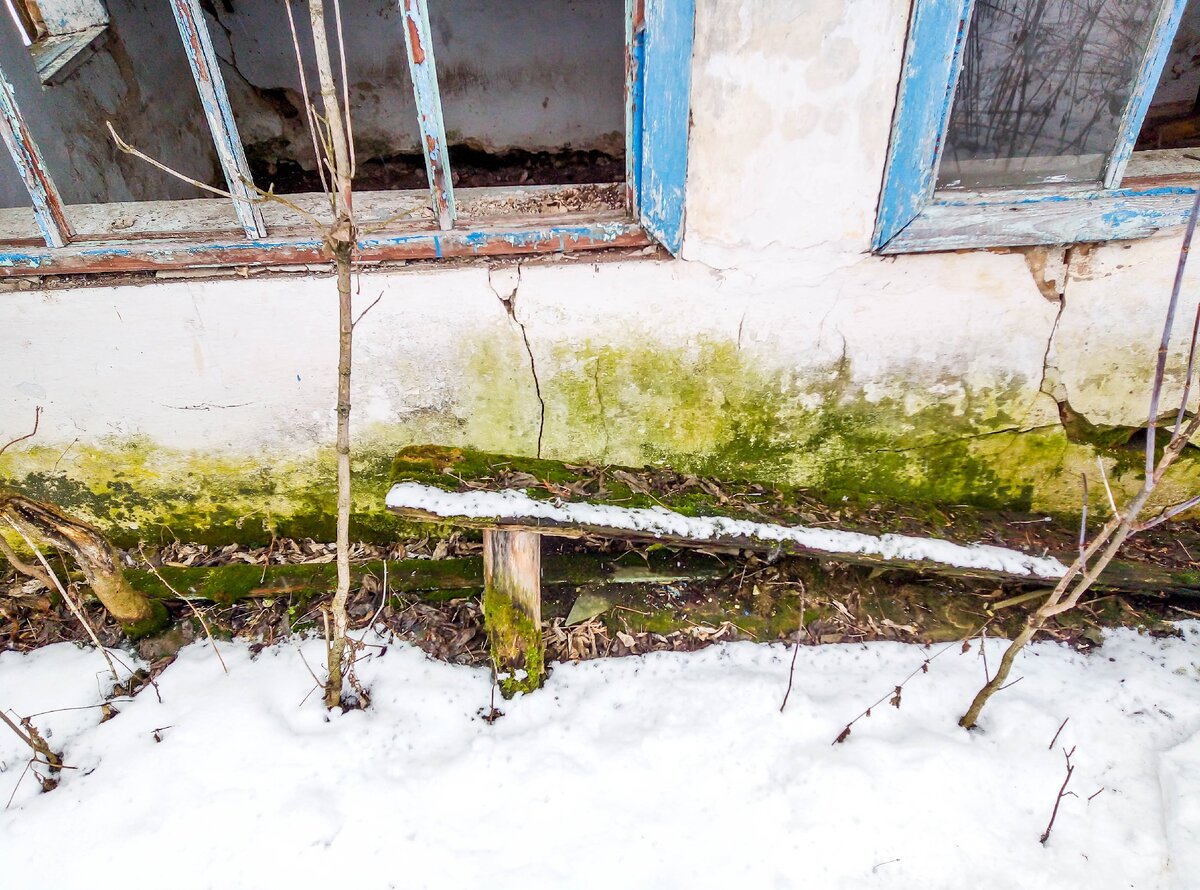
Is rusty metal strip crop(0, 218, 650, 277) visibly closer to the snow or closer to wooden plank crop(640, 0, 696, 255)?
wooden plank crop(640, 0, 696, 255)

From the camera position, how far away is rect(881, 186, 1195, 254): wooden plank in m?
2.25

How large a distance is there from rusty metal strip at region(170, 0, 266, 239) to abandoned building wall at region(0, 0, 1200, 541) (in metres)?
0.27

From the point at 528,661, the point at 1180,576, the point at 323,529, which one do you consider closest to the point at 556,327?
the point at 528,661

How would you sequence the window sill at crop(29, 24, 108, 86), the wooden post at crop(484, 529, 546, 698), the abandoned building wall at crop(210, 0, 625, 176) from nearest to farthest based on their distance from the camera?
the wooden post at crop(484, 529, 546, 698), the window sill at crop(29, 24, 108, 86), the abandoned building wall at crop(210, 0, 625, 176)

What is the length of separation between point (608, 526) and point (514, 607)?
1.49ft

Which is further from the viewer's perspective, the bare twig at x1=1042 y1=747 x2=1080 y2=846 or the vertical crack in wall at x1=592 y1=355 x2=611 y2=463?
the vertical crack in wall at x1=592 y1=355 x2=611 y2=463

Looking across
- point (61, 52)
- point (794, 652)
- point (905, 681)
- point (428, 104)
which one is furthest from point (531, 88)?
point (905, 681)

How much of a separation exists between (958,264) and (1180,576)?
5.10ft

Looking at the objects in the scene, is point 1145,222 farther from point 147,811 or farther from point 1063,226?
point 147,811

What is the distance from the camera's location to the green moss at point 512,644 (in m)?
2.39

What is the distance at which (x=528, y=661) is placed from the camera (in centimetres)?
243

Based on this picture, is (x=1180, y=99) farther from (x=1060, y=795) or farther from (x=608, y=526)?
(x=608, y=526)

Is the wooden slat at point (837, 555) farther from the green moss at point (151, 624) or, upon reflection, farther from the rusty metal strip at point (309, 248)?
the green moss at point (151, 624)

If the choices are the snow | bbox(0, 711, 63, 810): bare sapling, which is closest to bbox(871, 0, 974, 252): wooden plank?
the snow
